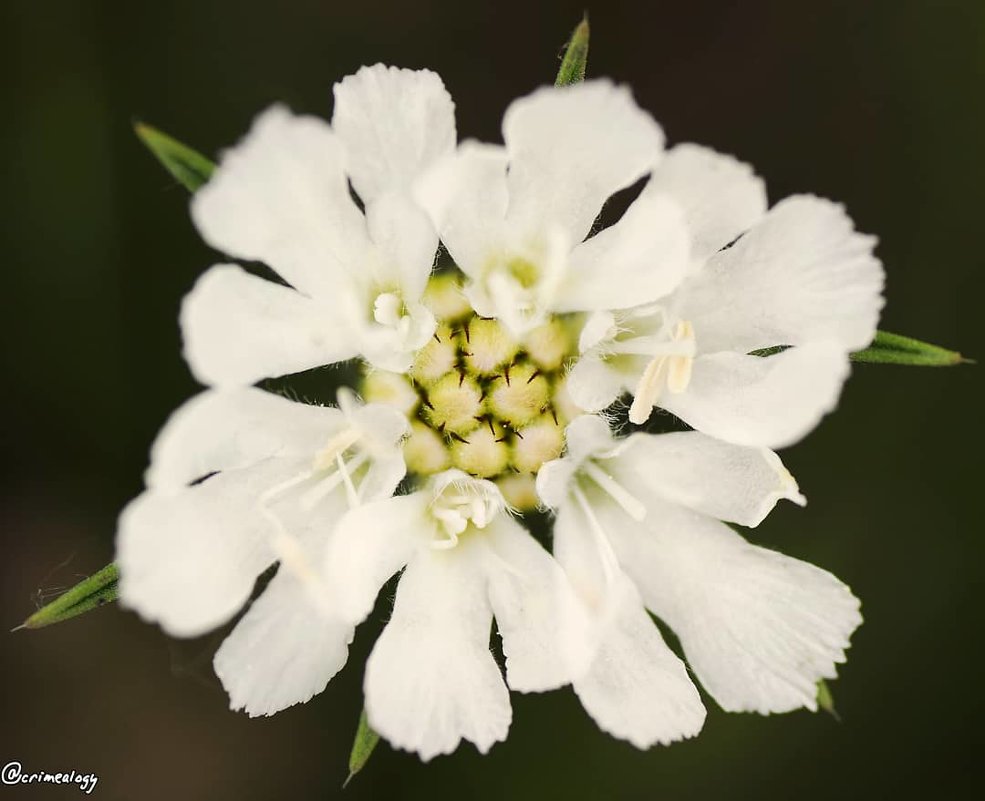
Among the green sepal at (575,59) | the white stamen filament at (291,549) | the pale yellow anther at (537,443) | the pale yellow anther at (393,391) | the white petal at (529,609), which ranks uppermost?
the green sepal at (575,59)

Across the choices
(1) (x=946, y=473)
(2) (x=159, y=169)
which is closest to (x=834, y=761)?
(1) (x=946, y=473)

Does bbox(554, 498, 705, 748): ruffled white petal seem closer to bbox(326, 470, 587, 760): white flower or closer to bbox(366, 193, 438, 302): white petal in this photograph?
bbox(326, 470, 587, 760): white flower

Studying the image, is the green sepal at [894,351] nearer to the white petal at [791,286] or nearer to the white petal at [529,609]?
the white petal at [791,286]

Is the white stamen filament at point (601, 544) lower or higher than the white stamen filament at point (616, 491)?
Answer: lower

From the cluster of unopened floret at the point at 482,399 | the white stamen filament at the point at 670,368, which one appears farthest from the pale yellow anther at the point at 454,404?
the white stamen filament at the point at 670,368

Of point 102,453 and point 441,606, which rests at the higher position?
point 441,606

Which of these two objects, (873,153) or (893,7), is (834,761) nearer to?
(873,153)

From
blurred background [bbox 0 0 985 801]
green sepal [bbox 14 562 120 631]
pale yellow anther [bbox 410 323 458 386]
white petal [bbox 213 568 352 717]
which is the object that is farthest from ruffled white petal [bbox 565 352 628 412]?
blurred background [bbox 0 0 985 801]
